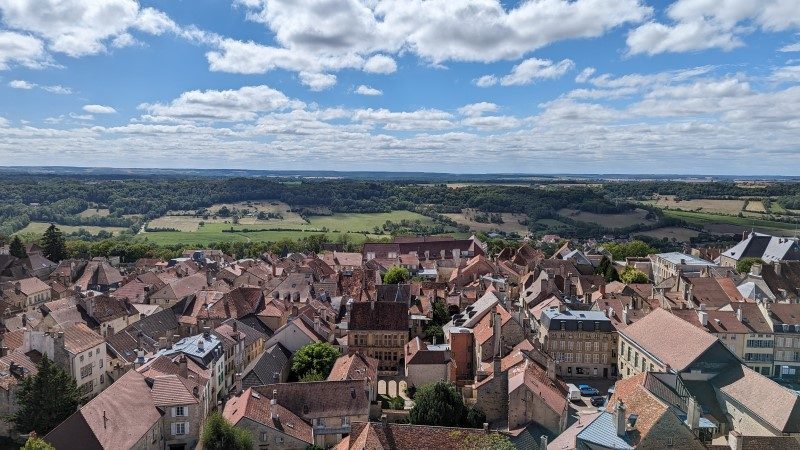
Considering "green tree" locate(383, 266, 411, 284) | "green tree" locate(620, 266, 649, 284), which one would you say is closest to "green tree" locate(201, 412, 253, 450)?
"green tree" locate(383, 266, 411, 284)

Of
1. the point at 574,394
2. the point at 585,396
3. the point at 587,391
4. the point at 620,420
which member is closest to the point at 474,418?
the point at 620,420

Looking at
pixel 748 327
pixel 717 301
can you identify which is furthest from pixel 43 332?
pixel 717 301

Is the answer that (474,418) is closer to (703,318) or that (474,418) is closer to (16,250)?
(703,318)

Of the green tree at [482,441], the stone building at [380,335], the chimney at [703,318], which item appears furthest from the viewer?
the stone building at [380,335]

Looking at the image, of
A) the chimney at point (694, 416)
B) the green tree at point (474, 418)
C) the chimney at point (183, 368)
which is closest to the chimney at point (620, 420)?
the chimney at point (694, 416)

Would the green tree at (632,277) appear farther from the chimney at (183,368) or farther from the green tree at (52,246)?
the green tree at (52,246)
